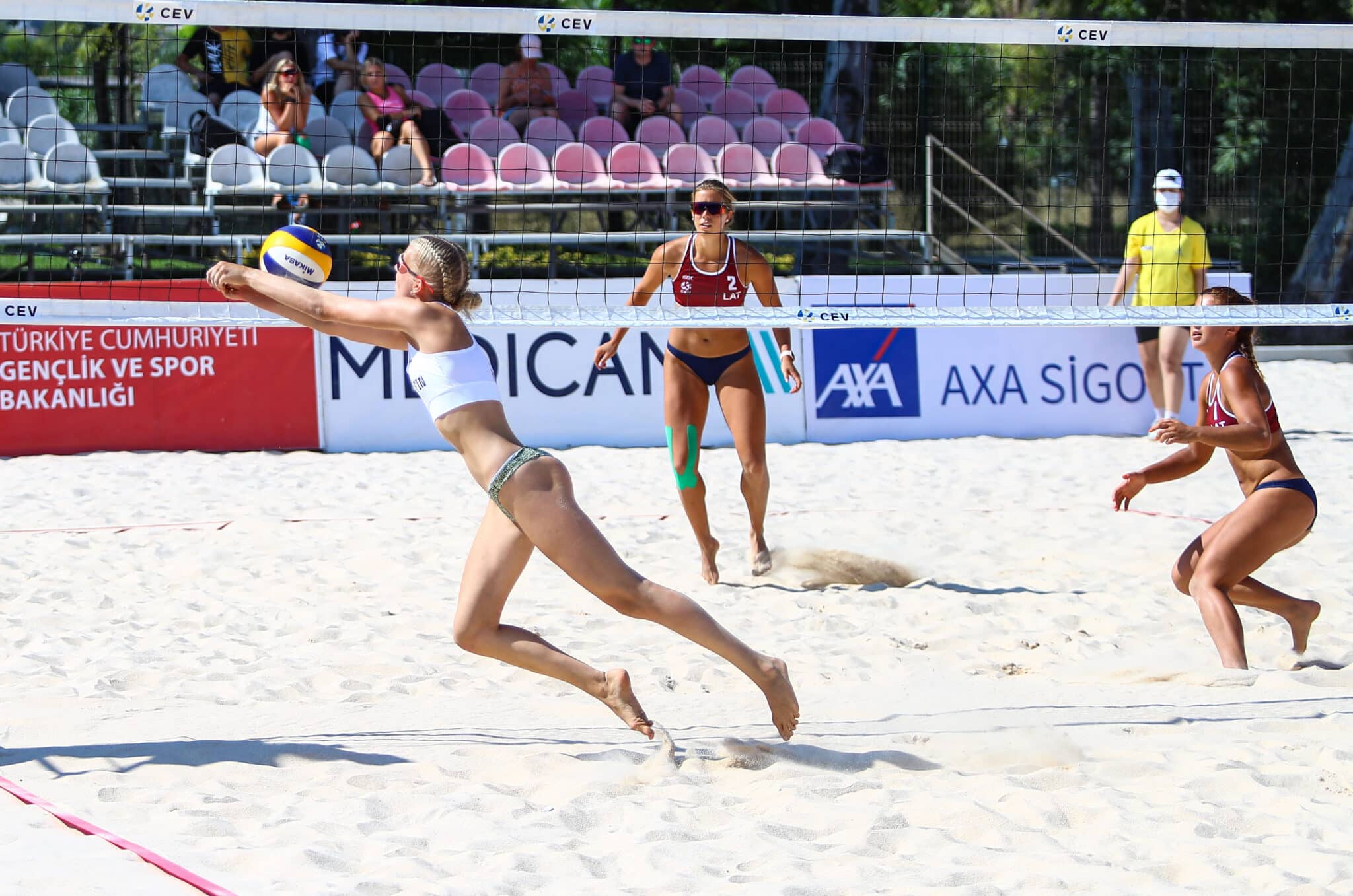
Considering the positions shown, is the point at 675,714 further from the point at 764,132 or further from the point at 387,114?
the point at 764,132

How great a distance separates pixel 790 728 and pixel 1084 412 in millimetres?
6875

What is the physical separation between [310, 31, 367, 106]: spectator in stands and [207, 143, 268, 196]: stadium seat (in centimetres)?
134

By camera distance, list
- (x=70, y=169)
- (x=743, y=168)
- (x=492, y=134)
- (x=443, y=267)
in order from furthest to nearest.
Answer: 1. (x=743, y=168)
2. (x=492, y=134)
3. (x=70, y=169)
4. (x=443, y=267)

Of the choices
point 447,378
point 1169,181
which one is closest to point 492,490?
point 447,378

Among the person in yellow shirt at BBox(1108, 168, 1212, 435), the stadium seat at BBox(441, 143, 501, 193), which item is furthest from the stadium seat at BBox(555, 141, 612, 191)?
Result: the person in yellow shirt at BBox(1108, 168, 1212, 435)

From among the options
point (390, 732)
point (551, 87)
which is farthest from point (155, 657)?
point (551, 87)

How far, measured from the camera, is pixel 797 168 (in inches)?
473

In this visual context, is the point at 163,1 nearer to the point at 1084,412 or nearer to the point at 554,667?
the point at 554,667

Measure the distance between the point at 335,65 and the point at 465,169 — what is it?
1757mm

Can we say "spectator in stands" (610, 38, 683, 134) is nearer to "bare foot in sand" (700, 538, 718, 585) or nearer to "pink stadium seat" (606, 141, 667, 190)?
"pink stadium seat" (606, 141, 667, 190)

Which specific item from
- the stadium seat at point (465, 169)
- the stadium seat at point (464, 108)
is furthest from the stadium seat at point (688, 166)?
the stadium seat at point (464, 108)

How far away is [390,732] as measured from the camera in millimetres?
3797

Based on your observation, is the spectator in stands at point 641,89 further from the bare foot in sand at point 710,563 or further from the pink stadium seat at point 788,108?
the bare foot in sand at point 710,563

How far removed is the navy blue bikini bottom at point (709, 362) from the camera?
5664 mm
